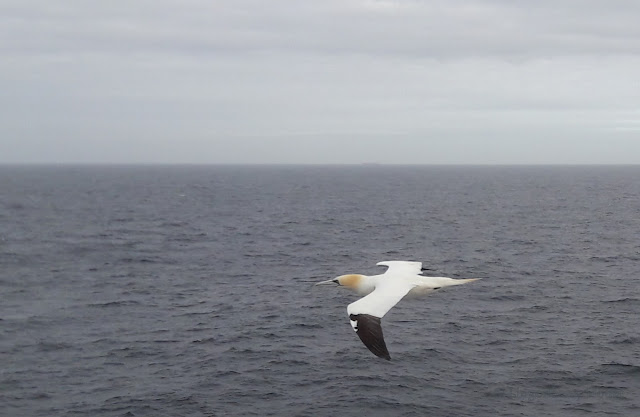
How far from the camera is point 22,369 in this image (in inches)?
1224

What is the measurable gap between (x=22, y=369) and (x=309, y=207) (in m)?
84.2

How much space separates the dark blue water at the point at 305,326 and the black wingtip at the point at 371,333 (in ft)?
46.4

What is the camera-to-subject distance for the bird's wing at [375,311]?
12.3m

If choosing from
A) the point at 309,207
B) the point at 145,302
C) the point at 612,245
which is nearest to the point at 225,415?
the point at 145,302

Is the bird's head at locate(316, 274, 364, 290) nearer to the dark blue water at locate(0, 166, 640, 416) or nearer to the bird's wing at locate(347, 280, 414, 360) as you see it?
the bird's wing at locate(347, 280, 414, 360)

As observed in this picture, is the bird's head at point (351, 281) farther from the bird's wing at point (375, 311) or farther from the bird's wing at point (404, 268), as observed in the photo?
the bird's wing at point (375, 311)

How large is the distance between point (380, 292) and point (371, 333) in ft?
8.84

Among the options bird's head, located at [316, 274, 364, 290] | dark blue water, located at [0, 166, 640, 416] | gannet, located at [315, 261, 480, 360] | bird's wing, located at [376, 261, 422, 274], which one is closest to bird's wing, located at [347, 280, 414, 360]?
gannet, located at [315, 261, 480, 360]

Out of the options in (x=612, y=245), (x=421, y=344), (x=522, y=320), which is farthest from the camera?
(x=612, y=245)

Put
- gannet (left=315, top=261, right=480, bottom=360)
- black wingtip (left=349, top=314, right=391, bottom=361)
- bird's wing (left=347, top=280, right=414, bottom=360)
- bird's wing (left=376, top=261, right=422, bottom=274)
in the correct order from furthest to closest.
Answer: bird's wing (left=376, top=261, right=422, bottom=274)
gannet (left=315, top=261, right=480, bottom=360)
bird's wing (left=347, top=280, right=414, bottom=360)
black wingtip (left=349, top=314, right=391, bottom=361)

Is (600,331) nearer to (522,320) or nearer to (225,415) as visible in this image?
(522,320)

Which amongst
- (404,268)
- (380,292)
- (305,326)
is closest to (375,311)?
(380,292)

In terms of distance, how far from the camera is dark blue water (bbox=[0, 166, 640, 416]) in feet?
90.9

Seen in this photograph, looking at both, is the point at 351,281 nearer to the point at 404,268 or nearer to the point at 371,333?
the point at 404,268
